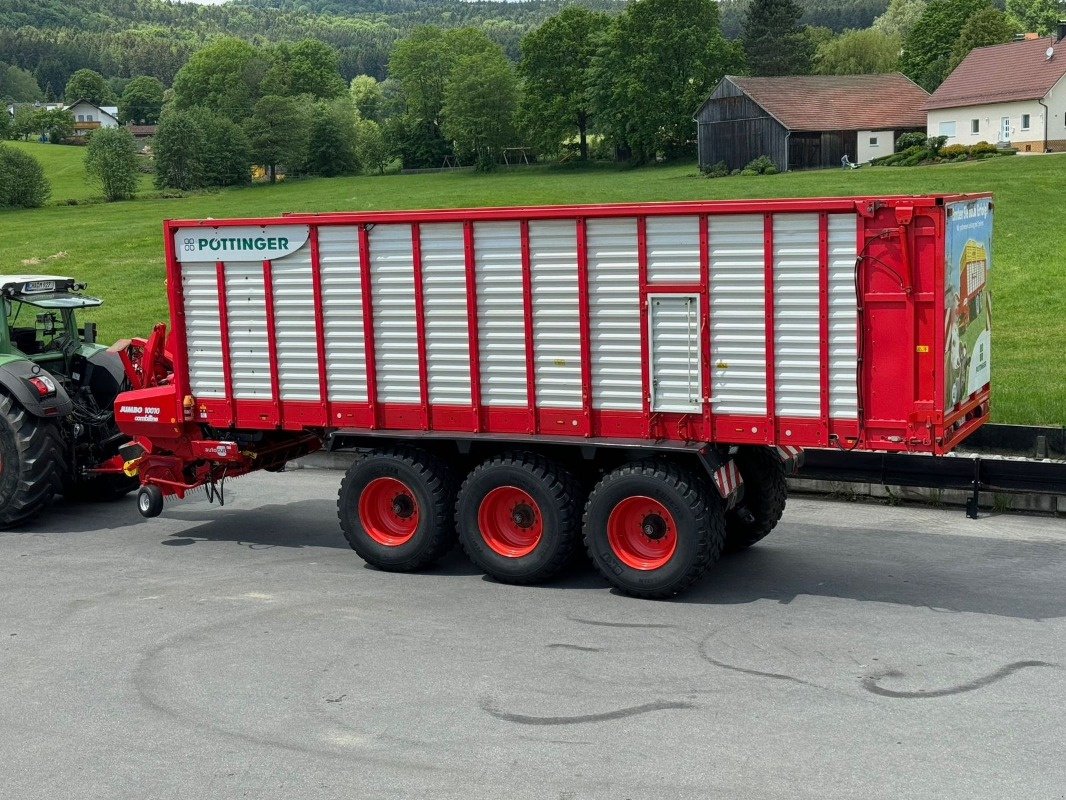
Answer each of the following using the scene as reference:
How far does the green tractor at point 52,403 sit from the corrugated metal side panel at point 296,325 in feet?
8.23

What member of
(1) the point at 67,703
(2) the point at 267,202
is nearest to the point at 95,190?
(2) the point at 267,202

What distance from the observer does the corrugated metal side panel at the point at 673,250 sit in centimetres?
990

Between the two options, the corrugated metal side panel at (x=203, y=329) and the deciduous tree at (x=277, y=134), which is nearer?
the corrugated metal side panel at (x=203, y=329)

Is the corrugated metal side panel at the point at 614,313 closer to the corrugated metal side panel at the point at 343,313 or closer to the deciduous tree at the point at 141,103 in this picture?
the corrugated metal side panel at the point at 343,313

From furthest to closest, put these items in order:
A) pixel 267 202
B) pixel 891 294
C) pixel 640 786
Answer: pixel 267 202
pixel 891 294
pixel 640 786

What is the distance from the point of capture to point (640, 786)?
22.4ft

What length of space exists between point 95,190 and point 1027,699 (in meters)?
76.4

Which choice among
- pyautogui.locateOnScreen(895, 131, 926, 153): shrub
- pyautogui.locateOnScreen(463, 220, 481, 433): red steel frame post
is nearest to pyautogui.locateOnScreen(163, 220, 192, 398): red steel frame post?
pyautogui.locateOnScreen(463, 220, 481, 433): red steel frame post

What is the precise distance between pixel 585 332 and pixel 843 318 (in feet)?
6.36

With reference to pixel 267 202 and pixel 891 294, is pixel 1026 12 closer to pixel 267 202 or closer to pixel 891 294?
pixel 267 202

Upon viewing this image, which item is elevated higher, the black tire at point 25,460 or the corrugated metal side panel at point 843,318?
the corrugated metal side panel at point 843,318

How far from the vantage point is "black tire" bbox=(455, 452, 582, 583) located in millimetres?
10508

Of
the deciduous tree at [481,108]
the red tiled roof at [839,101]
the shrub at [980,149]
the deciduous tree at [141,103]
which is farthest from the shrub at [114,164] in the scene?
the deciduous tree at [141,103]

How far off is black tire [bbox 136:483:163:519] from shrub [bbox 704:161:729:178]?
54.1 m
